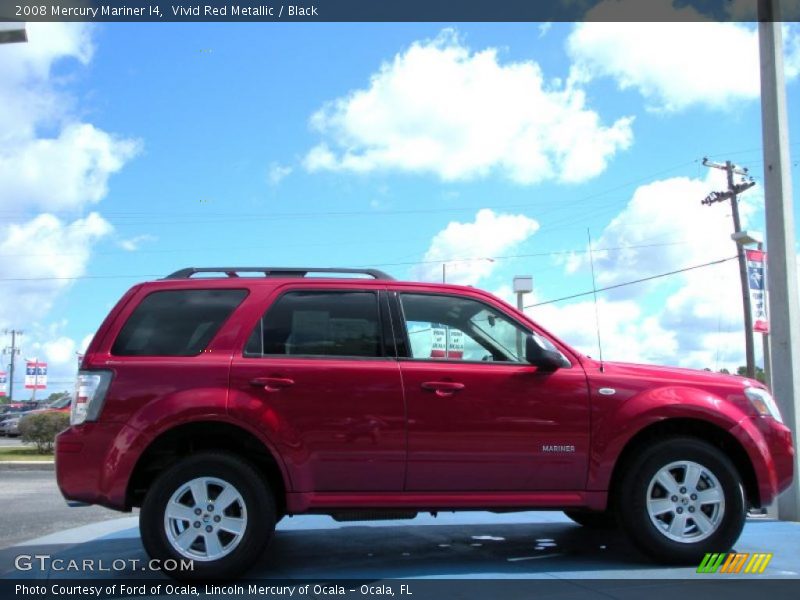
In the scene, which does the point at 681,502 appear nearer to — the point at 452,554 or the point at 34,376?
the point at 452,554

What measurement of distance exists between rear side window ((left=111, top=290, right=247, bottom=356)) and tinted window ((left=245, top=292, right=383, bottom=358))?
30 cm

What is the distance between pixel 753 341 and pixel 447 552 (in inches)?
1007

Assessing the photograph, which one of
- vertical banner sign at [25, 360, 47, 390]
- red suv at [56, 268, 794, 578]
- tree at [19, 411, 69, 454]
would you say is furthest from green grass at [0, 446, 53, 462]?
vertical banner sign at [25, 360, 47, 390]

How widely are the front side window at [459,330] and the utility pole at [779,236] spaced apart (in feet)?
11.1

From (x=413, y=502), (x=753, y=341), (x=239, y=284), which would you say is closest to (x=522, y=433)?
(x=413, y=502)

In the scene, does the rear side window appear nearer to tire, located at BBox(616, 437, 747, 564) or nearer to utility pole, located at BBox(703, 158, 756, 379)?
tire, located at BBox(616, 437, 747, 564)

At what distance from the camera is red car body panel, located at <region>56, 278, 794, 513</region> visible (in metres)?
4.59

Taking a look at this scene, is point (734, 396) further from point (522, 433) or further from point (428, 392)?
point (428, 392)

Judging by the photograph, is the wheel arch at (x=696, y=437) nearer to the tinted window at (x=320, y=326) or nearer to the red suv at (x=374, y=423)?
the red suv at (x=374, y=423)

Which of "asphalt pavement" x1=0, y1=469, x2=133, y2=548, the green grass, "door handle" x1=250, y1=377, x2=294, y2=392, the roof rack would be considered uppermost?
the roof rack

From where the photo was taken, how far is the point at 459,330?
5.24 m

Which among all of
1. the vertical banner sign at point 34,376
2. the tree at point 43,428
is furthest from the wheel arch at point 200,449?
the vertical banner sign at point 34,376

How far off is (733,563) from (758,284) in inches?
238

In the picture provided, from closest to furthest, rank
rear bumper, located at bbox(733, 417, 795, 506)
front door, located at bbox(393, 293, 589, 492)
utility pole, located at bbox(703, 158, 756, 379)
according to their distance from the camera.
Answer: front door, located at bbox(393, 293, 589, 492)
rear bumper, located at bbox(733, 417, 795, 506)
utility pole, located at bbox(703, 158, 756, 379)
